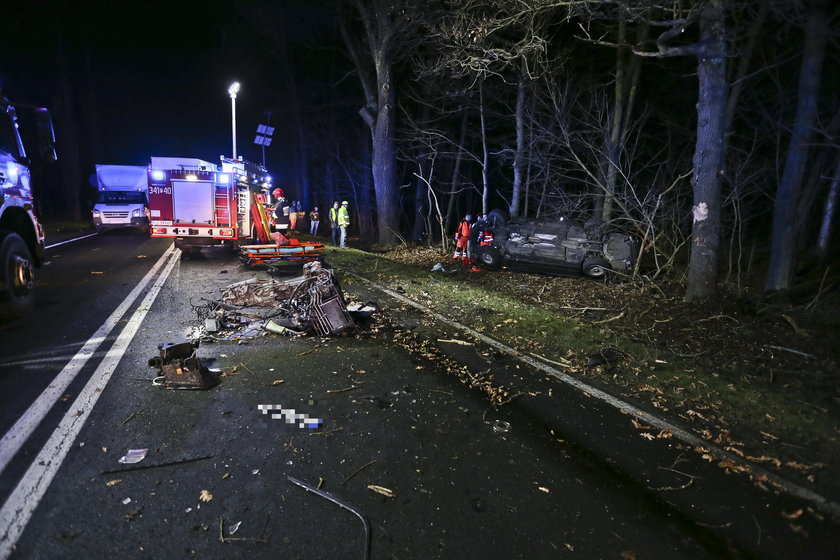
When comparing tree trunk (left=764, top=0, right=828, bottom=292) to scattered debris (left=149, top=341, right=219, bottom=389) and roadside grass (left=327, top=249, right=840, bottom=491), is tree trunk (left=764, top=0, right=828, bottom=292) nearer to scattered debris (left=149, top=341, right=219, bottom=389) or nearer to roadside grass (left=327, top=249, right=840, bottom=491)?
roadside grass (left=327, top=249, right=840, bottom=491)

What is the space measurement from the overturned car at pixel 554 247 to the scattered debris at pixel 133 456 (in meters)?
10.1

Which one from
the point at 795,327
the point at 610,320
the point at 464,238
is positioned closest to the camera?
the point at 795,327

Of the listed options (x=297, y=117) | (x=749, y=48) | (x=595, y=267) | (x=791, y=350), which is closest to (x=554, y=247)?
(x=595, y=267)

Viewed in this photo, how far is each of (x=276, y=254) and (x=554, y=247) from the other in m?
7.30

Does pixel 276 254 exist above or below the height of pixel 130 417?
above

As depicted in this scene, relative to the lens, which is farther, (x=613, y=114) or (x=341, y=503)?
(x=613, y=114)

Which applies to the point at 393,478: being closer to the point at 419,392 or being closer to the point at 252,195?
the point at 419,392

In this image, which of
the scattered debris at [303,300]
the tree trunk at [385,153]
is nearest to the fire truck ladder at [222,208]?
the tree trunk at [385,153]

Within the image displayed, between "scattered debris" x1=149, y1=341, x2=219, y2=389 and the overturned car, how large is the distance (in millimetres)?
9250

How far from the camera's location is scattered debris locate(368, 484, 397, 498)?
118 inches

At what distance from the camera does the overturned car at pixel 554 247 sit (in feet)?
36.7

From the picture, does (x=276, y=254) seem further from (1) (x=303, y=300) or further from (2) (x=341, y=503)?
(2) (x=341, y=503)

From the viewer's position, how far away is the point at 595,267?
11344 millimetres

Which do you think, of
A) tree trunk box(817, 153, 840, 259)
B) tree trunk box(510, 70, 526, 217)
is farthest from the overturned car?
tree trunk box(817, 153, 840, 259)
